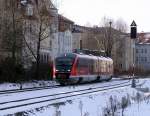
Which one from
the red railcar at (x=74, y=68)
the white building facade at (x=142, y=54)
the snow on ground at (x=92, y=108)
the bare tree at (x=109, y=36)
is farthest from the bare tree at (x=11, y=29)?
the white building facade at (x=142, y=54)

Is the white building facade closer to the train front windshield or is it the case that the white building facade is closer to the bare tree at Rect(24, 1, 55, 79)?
the bare tree at Rect(24, 1, 55, 79)

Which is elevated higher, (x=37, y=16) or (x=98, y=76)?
(x=37, y=16)

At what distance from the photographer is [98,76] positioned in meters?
52.0

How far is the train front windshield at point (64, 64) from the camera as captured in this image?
1632 inches

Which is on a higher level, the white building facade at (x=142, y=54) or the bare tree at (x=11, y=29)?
the bare tree at (x=11, y=29)

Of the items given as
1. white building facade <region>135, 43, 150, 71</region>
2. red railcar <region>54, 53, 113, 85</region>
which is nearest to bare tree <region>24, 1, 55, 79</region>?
red railcar <region>54, 53, 113, 85</region>

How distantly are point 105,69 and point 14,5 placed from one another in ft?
44.4

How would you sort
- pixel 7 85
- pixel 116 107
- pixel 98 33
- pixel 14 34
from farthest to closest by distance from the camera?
pixel 98 33 < pixel 14 34 < pixel 7 85 < pixel 116 107

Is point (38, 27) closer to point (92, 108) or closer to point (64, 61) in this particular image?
point (64, 61)

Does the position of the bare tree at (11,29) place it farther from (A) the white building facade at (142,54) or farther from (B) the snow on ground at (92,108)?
(A) the white building facade at (142,54)

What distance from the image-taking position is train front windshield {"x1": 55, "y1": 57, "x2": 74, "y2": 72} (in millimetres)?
41447

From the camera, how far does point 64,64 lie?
137 ft

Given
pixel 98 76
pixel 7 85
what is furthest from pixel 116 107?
pixel 98 76

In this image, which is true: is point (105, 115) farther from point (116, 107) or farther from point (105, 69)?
point (105, 69)
